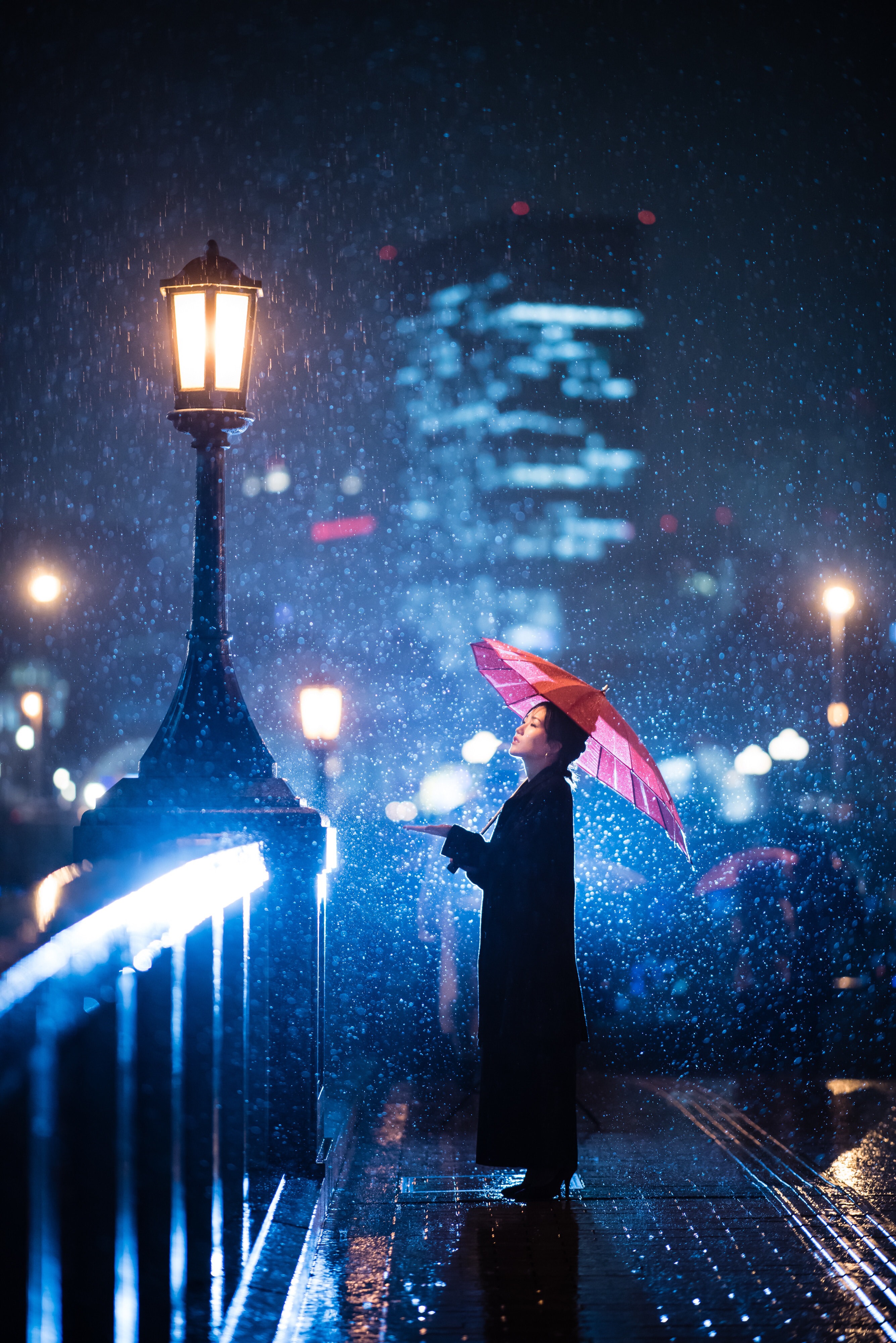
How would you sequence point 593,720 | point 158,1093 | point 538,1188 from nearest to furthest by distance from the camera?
point 158,1093
point 538,1188
point 593,720

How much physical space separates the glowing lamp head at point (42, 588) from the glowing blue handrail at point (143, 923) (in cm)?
3243

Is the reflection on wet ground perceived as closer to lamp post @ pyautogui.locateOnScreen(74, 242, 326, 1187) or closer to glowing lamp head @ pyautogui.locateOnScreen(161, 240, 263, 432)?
lamp post @ pyautogui.locateOnScreen(74, 242, 326, 1187)

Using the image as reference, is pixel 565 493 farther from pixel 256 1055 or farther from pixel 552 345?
pixel 256 1055

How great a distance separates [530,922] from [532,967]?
161 mm

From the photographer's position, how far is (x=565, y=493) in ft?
483

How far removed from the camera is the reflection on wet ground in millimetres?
3332

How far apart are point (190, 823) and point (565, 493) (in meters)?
145

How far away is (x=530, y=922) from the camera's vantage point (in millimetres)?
4797

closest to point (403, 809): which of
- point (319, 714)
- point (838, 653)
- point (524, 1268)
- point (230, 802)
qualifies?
point (838, 653)

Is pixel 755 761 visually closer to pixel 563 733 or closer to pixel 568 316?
pixel 563 733

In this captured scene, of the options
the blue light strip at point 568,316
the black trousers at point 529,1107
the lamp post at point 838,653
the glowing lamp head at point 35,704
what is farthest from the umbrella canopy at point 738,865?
the blue light strip at point 568,316

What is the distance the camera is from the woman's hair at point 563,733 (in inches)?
194

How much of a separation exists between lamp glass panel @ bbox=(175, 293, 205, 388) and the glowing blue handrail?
229cm

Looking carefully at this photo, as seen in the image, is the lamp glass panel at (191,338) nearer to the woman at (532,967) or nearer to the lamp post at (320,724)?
the woman at (532,967)
